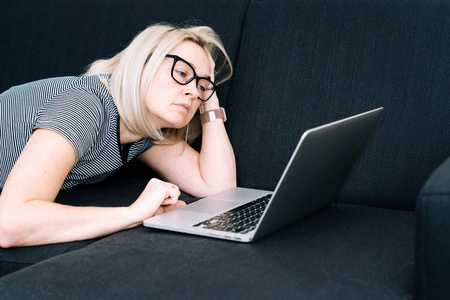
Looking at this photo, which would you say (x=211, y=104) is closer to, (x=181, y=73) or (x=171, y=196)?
(x=181, y=73)

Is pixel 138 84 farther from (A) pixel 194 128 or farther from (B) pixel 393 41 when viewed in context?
(B) pixel 393 41

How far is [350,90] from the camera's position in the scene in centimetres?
173

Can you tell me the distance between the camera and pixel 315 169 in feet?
3.92

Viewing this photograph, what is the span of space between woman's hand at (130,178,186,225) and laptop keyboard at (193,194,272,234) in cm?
13

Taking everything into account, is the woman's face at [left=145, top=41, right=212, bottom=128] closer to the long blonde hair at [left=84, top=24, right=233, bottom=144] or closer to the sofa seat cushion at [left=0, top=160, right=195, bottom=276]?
the long blonde hair at [left=84, top=24, right=233, bottom=144]

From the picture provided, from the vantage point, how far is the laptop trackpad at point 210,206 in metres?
1.45

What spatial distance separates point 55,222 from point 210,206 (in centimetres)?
40

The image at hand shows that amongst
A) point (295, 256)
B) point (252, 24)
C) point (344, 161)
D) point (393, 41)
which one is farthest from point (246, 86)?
point (295, 256)

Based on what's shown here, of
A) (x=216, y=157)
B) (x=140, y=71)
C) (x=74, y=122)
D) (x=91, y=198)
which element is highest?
(x=140, y=71)

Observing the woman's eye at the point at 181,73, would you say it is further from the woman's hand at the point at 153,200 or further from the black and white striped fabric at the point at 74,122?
the woman's hand at the point at 153,200

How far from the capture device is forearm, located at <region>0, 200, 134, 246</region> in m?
1.27

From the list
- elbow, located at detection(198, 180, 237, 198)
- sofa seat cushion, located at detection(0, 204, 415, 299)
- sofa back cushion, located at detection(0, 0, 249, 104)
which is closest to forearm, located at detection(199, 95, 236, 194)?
elbow, located at detection(198, 180, 237, 198)

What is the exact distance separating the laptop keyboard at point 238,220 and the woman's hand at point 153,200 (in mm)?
129

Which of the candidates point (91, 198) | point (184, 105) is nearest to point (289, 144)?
point (184, 105)
